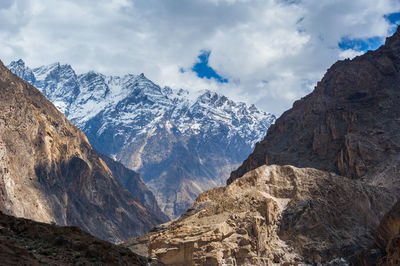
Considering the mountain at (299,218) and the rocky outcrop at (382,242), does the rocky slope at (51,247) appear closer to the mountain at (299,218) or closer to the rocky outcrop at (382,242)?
the mountain at (299,218)

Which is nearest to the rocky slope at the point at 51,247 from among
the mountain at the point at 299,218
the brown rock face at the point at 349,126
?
the mountain at the point at 299,218

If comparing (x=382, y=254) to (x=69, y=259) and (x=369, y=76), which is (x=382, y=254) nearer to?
(x=69, y=259)

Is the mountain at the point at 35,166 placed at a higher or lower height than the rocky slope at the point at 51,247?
higher

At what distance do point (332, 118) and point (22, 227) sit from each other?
386ft

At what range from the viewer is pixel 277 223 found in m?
65.4

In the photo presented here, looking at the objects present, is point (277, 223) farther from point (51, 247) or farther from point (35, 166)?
point (35, 166)

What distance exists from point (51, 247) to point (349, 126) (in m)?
109

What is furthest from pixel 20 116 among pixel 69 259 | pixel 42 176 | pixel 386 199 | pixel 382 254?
pixel 69 259

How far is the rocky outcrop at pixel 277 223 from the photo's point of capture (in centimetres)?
5969

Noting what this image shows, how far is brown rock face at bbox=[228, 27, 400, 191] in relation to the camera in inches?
4208

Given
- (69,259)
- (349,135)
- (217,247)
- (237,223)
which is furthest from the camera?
(349,135)

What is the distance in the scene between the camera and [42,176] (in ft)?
551

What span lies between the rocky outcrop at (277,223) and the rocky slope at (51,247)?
3249cm

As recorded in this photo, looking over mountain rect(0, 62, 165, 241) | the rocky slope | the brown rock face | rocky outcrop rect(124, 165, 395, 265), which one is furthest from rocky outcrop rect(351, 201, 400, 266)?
mountain rect(0, 62, 165, 241)
